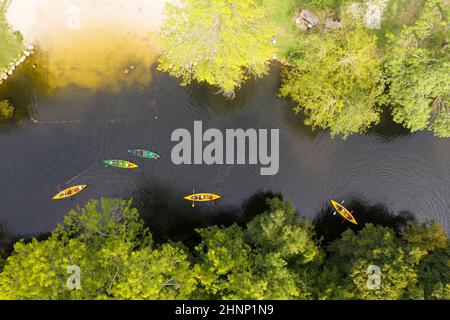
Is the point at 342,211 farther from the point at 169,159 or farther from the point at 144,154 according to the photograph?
the point at 144,154

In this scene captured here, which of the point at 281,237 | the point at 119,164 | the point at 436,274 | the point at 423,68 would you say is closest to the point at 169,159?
the point at 119,164

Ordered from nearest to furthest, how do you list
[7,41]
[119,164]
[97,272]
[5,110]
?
[97,272], [7,41], [5,110], [119,164]

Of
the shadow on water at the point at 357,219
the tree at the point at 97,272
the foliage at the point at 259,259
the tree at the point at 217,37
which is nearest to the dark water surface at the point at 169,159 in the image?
the shadow on water at the point at 357,219

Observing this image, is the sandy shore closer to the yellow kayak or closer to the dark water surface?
the dark water surface

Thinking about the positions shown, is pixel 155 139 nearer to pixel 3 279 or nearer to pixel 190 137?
pixel 190 137

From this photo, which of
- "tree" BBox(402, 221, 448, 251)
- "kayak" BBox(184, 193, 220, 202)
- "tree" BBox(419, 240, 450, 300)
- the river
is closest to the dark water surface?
the river

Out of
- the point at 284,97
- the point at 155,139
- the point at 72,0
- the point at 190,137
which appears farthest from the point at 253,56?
the point at 72,0
